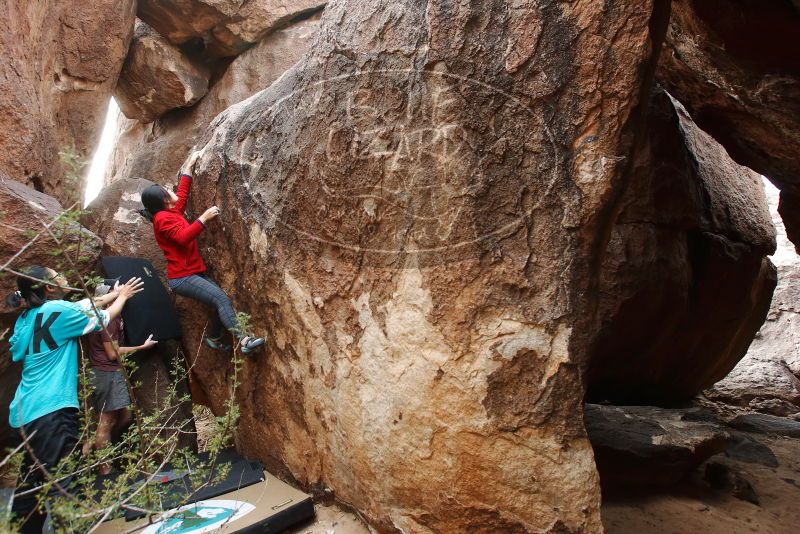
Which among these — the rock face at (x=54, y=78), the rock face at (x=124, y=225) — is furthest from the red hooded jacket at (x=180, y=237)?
the rock face at (x=124, y=225)

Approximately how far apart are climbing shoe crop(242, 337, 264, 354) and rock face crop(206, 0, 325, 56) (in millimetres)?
4524

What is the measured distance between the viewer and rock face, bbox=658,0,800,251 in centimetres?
267

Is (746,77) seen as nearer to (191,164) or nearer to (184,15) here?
(191,164)

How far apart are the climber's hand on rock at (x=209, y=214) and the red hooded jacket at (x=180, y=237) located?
0.10 feet

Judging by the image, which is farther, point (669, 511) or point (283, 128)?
point (669, 511)

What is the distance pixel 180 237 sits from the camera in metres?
3.26

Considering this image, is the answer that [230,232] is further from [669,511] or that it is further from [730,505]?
[730,505]

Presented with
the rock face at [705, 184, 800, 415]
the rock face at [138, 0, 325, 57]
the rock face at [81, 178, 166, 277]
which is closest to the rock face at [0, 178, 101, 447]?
the rock face at [81, 178, 166, 277]

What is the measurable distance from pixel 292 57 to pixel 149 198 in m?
3.72

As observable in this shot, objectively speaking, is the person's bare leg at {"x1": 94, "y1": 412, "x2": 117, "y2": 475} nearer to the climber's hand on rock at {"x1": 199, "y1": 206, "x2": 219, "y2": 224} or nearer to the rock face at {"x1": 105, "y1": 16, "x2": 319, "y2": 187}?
the climber's hand on rock at {"x1": 199, "y1": 206, "x2": 219, "y2": 224}

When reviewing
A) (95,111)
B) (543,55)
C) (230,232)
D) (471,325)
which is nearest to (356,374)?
(471,325)

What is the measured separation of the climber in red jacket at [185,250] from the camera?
10.8 ft

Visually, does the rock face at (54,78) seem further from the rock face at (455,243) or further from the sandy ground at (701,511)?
the sandy ground at (701,511)

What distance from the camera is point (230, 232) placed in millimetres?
3303
